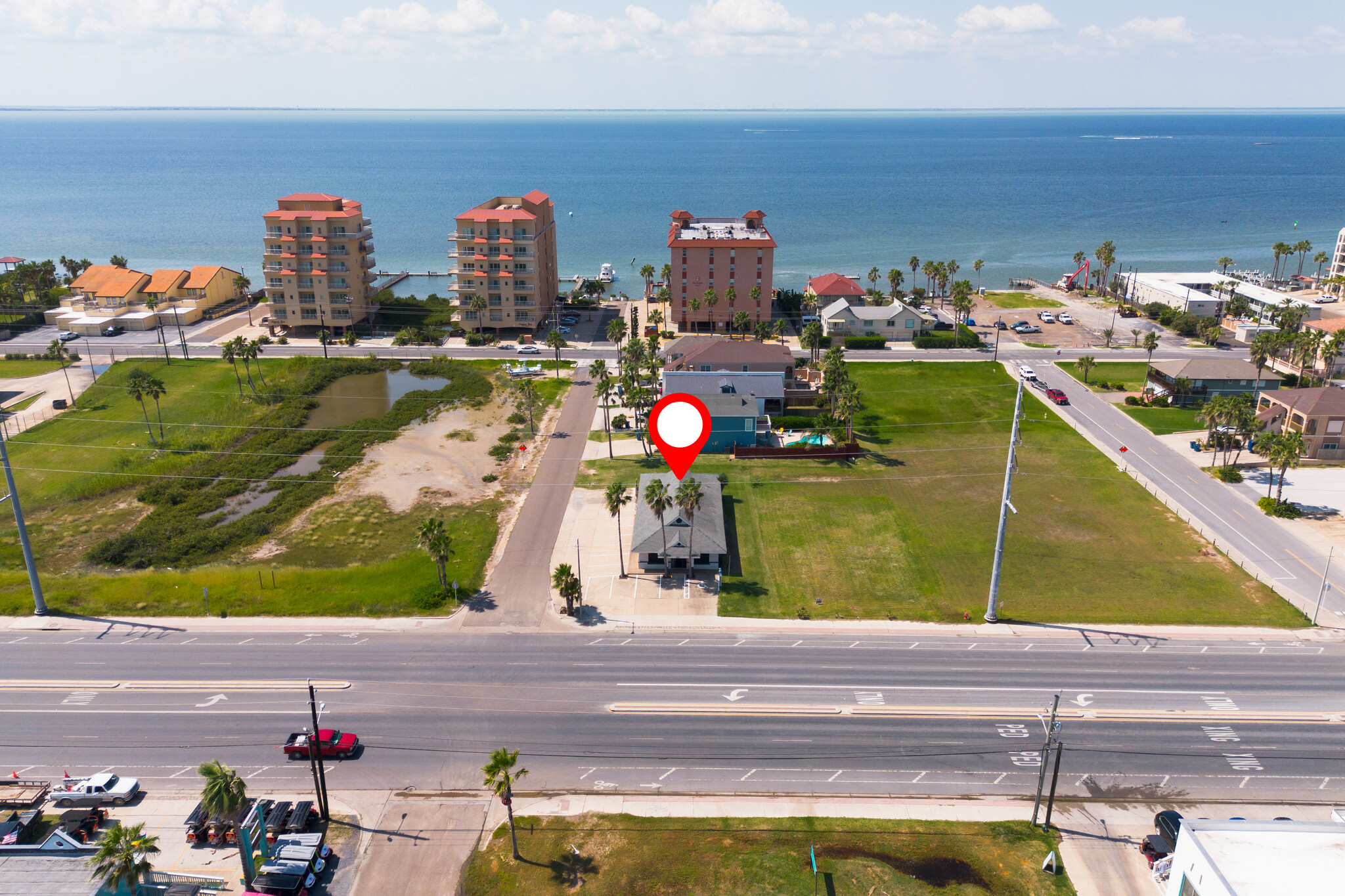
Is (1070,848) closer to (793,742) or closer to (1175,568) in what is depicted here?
(793,742)

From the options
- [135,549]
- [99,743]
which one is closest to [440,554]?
[99,743]

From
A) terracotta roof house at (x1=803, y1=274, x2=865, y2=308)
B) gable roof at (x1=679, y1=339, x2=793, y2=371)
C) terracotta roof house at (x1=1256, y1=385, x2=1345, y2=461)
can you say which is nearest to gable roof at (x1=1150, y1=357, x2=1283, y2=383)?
terracotta roof house at (x1=1256, y1=385, x2=1345, y2=461)

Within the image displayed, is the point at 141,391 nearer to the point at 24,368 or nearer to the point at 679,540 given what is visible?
the point at 24,368

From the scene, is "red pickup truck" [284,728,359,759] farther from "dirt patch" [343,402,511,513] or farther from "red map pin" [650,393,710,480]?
"red map pin" [650,393,710,480]

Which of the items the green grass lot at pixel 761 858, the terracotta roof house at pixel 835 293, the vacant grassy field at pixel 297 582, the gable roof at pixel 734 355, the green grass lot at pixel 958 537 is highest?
the terracotta roof house at pixel 835 293

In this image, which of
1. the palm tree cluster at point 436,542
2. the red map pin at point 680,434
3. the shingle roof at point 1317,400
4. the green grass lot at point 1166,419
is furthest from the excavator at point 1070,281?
the palm tree cluster at point 436,542

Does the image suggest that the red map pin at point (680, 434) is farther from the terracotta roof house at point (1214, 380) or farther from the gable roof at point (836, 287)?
the gable roof at point (836, 287)

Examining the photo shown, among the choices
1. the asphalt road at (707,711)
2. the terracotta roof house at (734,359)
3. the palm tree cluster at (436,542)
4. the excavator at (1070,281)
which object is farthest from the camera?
the excavator at (1070,281)
